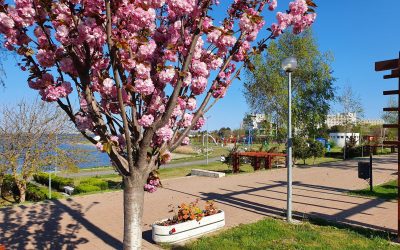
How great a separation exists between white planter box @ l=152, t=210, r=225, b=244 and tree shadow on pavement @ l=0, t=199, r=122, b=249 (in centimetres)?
76

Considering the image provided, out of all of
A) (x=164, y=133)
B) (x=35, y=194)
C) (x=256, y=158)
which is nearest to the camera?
(x=164, y=133)

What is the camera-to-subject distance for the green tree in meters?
26.5

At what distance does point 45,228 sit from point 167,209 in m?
3.10

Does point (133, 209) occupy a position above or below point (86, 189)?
above

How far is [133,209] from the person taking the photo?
10.8ft

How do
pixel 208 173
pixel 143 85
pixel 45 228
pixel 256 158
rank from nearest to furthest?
1. pixel 143 85
2. pixel 45 228
3. pixel 208 173
4. pixel 256 158

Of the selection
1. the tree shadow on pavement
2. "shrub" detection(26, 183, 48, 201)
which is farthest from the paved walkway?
"shrub" detection(26, 183, 48, 201)

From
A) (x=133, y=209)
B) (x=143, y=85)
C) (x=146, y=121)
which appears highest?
(x=143, y=85)

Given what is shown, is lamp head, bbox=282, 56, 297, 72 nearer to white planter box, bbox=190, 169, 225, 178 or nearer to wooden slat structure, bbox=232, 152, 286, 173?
white planter box, bbox=190, 169, 225, 178

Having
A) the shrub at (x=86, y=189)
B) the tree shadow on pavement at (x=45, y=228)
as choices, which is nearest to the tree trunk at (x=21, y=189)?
the shrub at (x=86, y=189)

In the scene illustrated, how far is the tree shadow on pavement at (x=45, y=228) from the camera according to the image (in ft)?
21.8

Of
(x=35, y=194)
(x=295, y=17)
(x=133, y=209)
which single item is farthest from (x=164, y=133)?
(x=35, y=194)

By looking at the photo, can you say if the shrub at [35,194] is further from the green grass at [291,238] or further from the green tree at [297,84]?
the green tree at [297,84]

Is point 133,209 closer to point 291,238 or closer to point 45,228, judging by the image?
point 291,238
